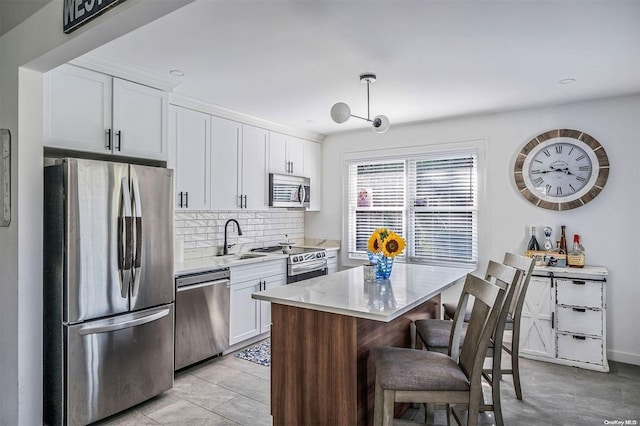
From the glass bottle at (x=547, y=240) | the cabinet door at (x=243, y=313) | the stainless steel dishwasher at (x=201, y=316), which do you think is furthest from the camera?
the glass bottle at (x=547, y=240)

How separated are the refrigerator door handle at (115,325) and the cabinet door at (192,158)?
1161 millimetres

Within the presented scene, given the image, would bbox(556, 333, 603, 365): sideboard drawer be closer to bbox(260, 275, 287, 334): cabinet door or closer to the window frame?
the window frame

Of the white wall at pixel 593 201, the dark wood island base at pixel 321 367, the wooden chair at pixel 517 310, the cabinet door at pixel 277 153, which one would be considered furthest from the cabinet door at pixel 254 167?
the wooden chair at pixel 517 310

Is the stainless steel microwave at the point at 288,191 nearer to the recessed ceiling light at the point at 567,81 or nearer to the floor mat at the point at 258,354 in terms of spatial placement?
the floor mat at the point at 258,354

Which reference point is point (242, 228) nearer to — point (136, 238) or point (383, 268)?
point (136, 238)

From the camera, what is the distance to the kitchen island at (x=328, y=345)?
6.98 ft

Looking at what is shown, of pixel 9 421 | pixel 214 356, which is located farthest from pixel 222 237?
pixel 9 421

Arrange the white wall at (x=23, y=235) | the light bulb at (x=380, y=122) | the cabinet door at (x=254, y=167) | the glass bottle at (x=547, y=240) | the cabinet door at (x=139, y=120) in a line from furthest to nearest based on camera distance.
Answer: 1. the cabinet door at (x=254, y=167)
2. the glass bottle at (x=547, y=240)
3. the light bulb at (x=380, y=122)
4. the cabinet door at (x=139, y=120)
5. the white wall at (x=23, y=235)

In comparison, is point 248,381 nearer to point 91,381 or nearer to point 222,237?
point 91,381

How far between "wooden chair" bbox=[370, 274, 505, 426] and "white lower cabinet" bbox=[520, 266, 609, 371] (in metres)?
2.20

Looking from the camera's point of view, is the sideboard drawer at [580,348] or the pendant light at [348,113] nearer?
the pendant light at [348,113]

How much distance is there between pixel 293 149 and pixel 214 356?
275 cm

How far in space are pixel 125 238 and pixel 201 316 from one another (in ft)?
3.65

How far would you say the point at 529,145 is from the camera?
4.18 metres
